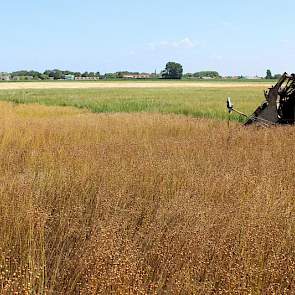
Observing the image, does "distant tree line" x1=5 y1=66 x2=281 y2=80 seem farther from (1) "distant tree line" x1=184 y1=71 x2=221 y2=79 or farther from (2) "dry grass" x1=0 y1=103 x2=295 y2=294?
(2) "dry grass" x1=0 y1=103 x2=295 y2=294

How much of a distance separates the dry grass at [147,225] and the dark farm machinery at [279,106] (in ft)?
15.9

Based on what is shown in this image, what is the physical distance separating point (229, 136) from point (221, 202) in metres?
4.96

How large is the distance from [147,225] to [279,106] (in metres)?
8.63

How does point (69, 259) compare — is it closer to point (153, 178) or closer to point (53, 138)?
point (153, 178)

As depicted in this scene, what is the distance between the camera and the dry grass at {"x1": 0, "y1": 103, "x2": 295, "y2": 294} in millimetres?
2742

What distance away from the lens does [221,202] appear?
4.34 meters

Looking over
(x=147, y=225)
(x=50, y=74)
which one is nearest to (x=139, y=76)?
(x=50, y=74)

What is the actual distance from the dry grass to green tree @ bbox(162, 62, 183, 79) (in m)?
145

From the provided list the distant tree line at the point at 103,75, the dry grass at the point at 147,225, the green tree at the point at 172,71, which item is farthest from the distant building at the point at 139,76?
the dry grass at the point at 147,225

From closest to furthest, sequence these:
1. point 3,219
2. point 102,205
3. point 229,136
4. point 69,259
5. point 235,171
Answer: point 69,259, point 3,219, point 102,205, point 235,171, point 229,136

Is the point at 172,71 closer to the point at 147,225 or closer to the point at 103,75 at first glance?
the point at 103,75

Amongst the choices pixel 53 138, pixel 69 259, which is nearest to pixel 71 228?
pixel 69 259

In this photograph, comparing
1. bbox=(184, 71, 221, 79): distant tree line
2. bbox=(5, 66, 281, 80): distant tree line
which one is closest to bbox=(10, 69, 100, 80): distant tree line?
bbox=(5, 66, 281, 80): distant tree line

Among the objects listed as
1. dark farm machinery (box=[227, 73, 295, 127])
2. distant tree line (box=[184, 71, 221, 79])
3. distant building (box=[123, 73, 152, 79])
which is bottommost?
dark farm machinery (box=[227, 73, 295, 127])
